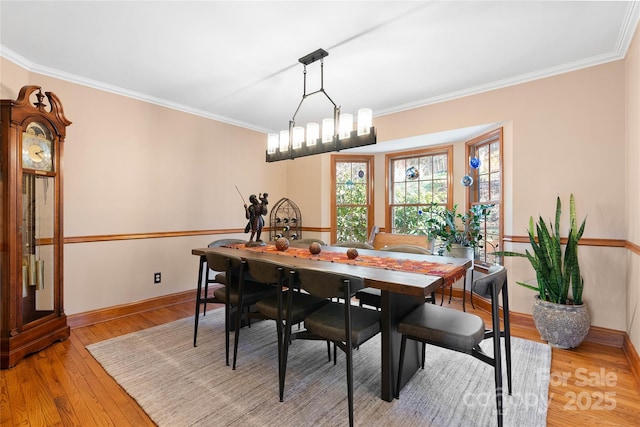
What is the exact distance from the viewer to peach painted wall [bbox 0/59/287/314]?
10.1ft

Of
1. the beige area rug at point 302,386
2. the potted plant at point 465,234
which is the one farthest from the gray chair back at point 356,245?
the potted plant at point 465,234

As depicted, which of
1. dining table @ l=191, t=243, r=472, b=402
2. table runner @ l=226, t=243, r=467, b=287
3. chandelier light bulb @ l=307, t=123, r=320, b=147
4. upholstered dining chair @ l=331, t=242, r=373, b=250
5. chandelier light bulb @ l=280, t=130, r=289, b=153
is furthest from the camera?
upholstered dining chair @ l=331, t=242, r=373, b=250

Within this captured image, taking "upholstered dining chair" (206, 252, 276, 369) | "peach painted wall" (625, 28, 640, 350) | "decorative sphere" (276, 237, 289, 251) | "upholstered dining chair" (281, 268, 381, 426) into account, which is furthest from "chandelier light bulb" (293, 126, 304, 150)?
"peach painted wall" (625, 28, 640, 350)

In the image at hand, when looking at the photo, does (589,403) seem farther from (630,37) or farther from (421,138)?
(421,138)

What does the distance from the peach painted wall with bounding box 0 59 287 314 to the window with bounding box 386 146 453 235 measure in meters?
2.34

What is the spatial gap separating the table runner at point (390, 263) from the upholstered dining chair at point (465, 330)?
0.23m

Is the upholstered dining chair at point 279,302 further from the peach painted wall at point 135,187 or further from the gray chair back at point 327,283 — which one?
the peach painted wall at point 135,187

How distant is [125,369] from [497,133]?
4.23 metres

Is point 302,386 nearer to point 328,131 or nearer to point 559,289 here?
point 328,131

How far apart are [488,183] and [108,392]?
165 inches

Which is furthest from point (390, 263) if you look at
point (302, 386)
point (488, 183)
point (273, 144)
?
point (488, 183)

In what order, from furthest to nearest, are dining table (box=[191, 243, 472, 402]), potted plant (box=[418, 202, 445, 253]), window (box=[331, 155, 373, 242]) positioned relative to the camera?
1. window (box=[331, 155, 373, 242])
2. potted plant (box=[418, 202, 445, 253])
3. dining table (box=[191, 243, 472, 402])

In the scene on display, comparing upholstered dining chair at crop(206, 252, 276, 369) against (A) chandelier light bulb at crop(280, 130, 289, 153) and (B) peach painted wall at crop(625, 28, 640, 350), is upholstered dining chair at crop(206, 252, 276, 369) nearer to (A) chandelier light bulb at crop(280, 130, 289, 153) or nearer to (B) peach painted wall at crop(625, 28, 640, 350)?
(A) chandelier light bulb at crop(280, 130, 289, 153)

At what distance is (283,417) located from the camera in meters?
1.76
